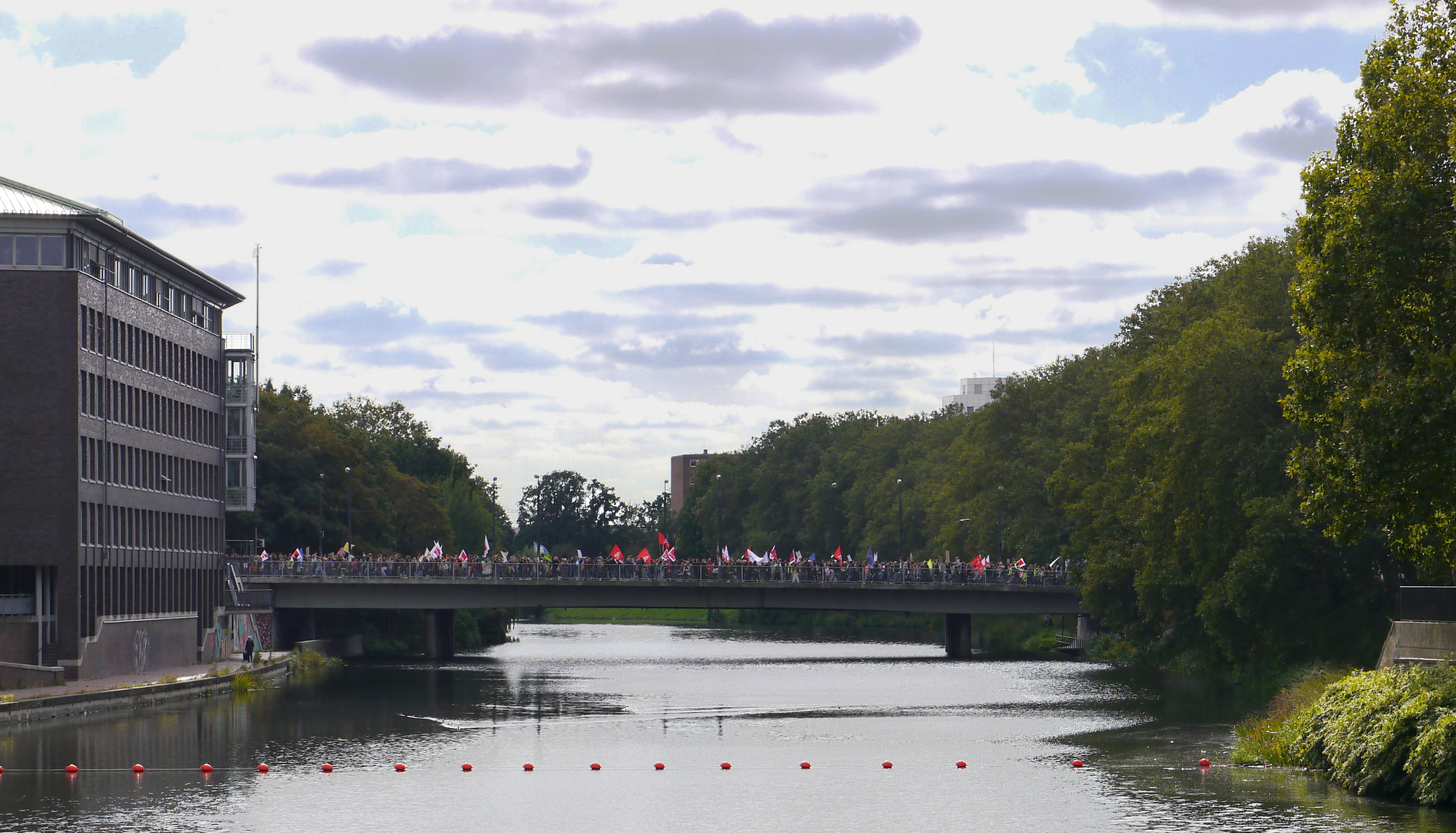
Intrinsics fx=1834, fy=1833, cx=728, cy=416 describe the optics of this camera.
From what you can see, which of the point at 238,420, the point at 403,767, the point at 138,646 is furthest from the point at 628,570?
the point at 403,767

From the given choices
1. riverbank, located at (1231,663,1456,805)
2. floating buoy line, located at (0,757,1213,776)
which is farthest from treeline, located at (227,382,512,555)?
riverbank, located at (1231,663,1456,805)

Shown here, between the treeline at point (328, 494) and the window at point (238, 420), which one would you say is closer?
the window at point (238, 420)

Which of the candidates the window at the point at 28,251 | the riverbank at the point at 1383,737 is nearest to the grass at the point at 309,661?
the window at the point at 28,251

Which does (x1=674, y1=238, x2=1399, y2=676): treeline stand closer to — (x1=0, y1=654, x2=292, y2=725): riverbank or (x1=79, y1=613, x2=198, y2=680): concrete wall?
(x1=0, y1=654, x2=292, y2=725): riverbank

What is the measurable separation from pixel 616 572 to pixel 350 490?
29929mm

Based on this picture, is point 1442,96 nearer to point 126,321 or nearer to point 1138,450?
point 1138,450

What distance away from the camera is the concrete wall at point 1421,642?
43406mm

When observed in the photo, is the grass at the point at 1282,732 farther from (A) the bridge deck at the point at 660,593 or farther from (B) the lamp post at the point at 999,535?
(B) the lamp post at the point at 999,535

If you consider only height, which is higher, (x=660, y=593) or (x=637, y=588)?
(x=637, y=588)

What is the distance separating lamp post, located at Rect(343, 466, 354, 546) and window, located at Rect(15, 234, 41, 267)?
1982 inches

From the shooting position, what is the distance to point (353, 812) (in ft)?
129

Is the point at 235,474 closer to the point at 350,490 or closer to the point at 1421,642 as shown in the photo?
the point at 350,490

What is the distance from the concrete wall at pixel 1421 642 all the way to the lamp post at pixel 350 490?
89.6 m

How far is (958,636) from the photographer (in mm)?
112562
